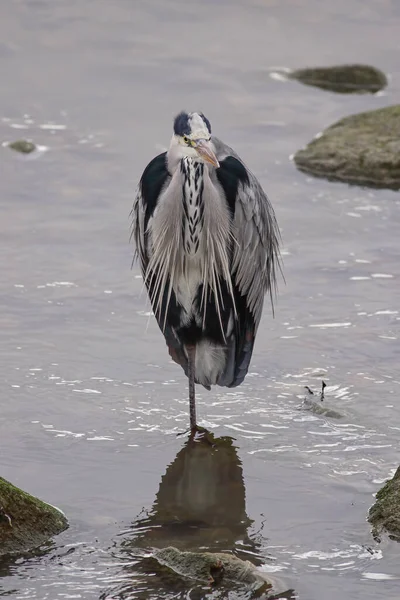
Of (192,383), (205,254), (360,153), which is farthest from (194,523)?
(360,153)

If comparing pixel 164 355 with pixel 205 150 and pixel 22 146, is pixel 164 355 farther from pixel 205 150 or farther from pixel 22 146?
pixel 22 146

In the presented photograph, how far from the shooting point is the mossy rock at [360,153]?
32.2 ft

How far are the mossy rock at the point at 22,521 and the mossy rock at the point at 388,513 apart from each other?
127 cm

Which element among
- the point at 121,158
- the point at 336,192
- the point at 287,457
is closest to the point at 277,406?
the point at 287,457

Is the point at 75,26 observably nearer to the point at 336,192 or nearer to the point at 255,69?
the point at 255,69

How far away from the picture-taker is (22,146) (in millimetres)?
10438

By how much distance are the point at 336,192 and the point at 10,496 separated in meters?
5.54

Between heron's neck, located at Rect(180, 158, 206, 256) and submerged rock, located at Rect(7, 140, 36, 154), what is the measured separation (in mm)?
4640

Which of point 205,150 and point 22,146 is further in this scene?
point 22,146

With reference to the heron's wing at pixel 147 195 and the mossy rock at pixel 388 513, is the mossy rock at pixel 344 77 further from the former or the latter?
the mossy rock at pixel 388 513

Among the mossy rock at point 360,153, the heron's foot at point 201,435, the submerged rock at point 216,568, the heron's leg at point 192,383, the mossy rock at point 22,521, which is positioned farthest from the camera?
the mossy rock at point 360,153

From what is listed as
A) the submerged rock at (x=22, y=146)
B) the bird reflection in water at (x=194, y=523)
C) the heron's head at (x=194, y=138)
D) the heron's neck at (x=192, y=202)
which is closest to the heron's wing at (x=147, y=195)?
the heron's neck at (x=192, y=202)

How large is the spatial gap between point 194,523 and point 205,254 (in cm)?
151

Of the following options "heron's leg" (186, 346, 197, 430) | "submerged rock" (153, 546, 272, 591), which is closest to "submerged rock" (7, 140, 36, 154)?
"heron's leg" (186, 346, 197, 430)
